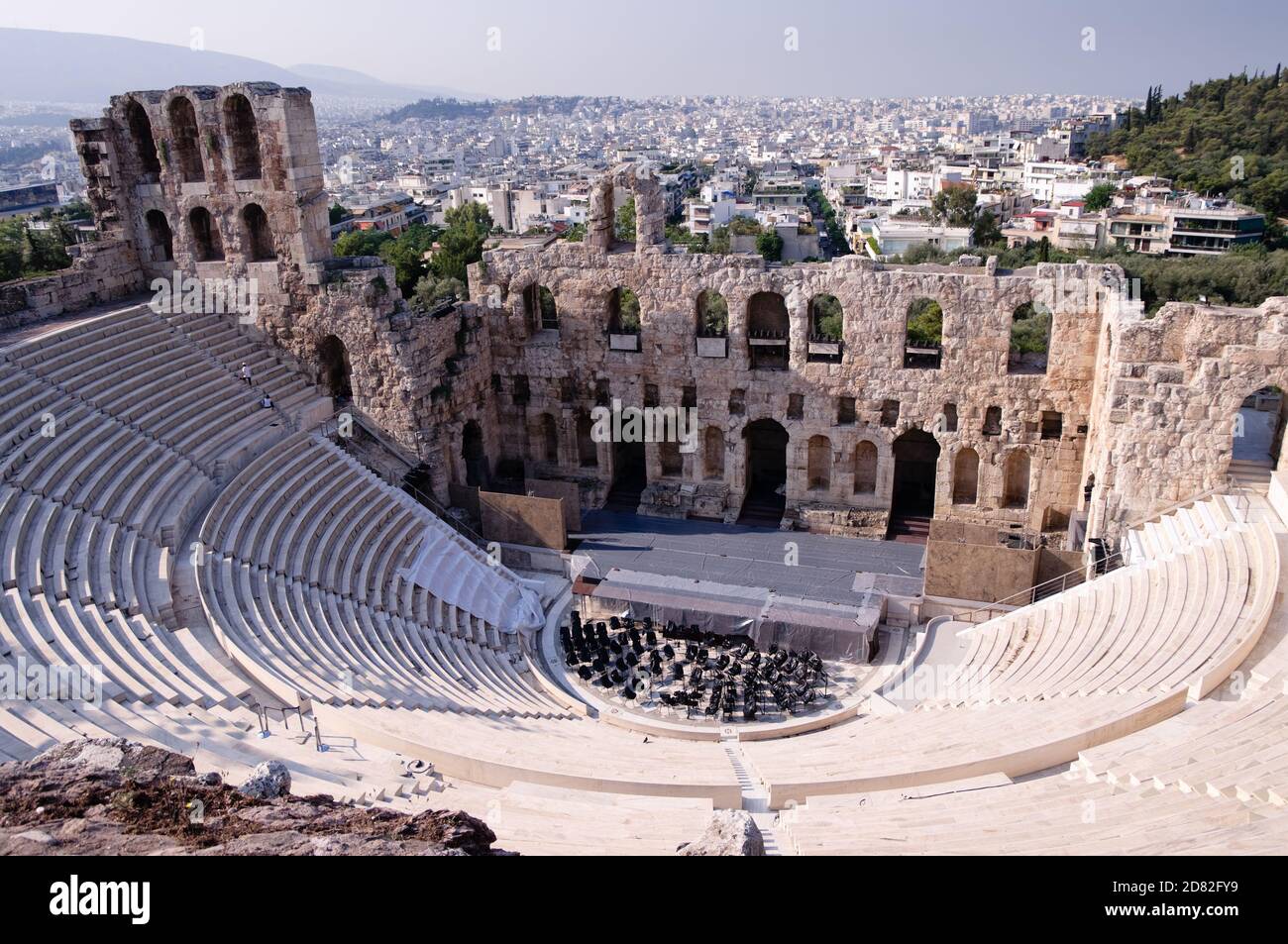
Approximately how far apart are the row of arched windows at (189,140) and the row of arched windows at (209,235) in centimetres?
89

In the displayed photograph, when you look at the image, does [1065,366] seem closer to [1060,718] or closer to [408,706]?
[1060,718]

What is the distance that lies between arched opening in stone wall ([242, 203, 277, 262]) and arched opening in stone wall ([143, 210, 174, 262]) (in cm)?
252

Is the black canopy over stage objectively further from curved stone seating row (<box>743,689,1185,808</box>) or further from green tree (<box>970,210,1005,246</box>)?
green tree (<box>970,210,1005,246</box>)

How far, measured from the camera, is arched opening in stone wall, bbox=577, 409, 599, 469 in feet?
86.4

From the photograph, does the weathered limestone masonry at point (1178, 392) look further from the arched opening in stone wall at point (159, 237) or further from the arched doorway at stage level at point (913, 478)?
the arched opening in stone wall at point (159, 237)

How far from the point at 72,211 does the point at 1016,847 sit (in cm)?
10714

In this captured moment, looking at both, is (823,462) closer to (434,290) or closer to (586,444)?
(586,444)

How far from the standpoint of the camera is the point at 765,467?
27.3 meters

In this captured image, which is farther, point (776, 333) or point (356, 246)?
point (356, 246)

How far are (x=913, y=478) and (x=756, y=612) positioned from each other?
9055 millimetres

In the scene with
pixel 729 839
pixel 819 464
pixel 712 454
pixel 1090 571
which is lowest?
pixel 1090 571

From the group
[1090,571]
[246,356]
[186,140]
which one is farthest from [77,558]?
[1090,571]

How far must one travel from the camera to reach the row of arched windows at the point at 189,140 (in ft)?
75.9
